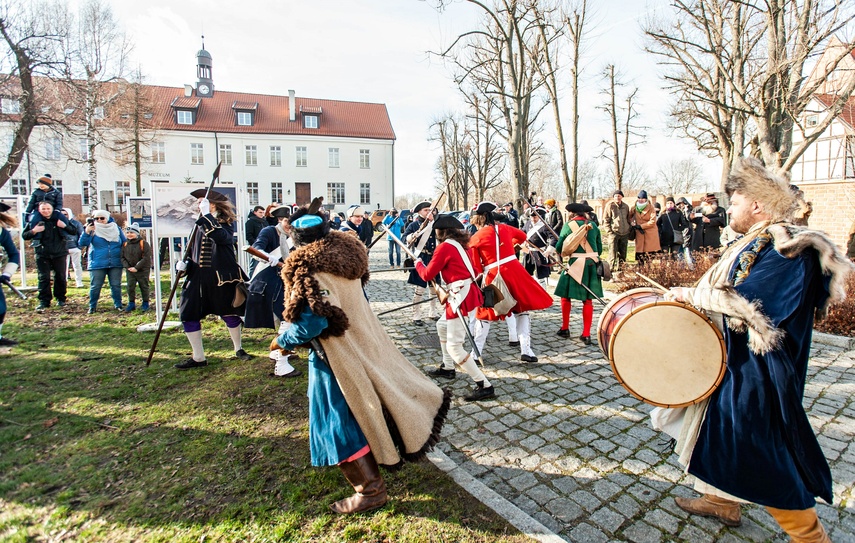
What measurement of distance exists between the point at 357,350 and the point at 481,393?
212cm

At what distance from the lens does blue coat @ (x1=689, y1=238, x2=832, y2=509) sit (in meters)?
2.21

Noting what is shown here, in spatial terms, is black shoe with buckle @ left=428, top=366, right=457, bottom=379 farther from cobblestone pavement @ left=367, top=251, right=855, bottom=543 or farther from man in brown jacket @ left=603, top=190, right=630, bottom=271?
man in brown jacket @ left=603, top=190, right=630, bottom=271

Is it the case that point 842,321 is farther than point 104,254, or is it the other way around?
point 104,254

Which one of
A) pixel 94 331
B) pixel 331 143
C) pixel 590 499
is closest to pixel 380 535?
pixel 590 499

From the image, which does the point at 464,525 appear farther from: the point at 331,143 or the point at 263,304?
the point at 331,143

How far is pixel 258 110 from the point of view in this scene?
1834 inches

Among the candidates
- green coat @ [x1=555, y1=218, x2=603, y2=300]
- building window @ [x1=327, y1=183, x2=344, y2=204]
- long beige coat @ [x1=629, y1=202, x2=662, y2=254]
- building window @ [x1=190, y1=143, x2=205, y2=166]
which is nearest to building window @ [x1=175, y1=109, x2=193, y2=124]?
building window @ [x1=190, y1=143, x2=205, y2=166]

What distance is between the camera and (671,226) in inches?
455

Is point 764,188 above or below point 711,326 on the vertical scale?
above

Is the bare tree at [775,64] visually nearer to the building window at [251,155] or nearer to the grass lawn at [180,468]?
the grass lawn at [180,468]

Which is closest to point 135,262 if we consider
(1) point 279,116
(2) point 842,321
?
(2) point 842,321

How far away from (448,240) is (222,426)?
2.70m

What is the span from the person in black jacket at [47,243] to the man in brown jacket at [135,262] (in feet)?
4.39

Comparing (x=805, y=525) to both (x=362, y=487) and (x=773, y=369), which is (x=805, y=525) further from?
(x=362, y=487)
